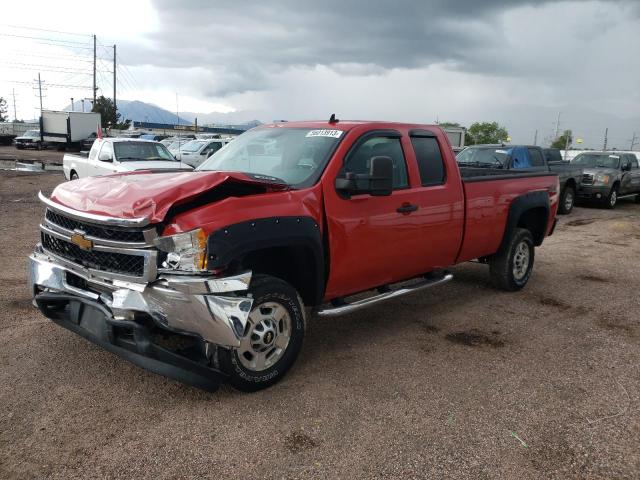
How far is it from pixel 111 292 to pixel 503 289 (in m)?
4.98

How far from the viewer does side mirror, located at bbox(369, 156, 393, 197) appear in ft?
13.7

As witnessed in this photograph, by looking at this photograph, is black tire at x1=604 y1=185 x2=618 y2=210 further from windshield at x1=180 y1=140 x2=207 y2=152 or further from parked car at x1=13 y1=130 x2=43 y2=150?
parked car at x1=13 y1=130 x2=43 y2=150

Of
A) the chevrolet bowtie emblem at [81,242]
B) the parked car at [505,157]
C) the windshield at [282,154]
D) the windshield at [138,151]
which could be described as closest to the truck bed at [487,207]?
the windshield at [282,154]

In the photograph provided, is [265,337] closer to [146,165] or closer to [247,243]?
[247,243]

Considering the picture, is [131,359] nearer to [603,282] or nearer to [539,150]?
[603,282]

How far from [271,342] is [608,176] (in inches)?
616

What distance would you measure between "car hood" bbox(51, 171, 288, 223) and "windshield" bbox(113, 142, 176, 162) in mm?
9351

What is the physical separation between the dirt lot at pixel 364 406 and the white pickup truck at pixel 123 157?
7217 millimetres

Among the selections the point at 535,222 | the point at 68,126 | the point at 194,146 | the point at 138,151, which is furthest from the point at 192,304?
the point at 68,126

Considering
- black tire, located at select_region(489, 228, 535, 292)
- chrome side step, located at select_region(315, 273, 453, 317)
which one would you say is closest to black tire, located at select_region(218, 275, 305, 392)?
chrome side step, located at select_region(315, 273, 453, 317)

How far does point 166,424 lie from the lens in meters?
3.47

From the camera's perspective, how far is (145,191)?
360cm

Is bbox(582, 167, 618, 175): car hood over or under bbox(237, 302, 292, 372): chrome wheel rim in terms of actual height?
over

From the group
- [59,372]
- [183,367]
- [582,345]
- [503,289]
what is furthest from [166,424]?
[503,289]
